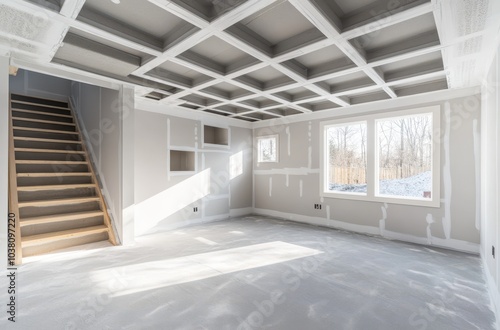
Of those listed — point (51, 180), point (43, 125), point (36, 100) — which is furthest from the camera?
point (36, 100)

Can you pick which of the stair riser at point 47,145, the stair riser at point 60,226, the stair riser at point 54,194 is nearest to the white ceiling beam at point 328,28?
the stair riser at point 60,226

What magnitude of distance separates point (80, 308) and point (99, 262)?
1123 millimetres

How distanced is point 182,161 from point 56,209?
99.4 inches

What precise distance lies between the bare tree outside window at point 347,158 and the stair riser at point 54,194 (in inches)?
186

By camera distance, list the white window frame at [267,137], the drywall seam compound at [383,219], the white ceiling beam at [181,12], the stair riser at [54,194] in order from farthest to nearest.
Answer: the white window frame at [267,137] < the drywall seam compound at [383,219] < the stair riser at [54,194] < the white ceiling beam at [181,12]

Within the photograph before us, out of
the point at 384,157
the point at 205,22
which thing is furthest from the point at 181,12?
the point at 384,157

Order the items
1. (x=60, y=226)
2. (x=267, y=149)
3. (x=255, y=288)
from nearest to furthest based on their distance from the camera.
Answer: (x=255, y=288) → (x=60, y=226) → (x=267, y=149)

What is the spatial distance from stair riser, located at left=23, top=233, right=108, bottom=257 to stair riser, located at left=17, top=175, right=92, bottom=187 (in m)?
1.18

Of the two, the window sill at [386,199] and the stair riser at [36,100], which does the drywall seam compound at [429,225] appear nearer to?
the window sill at [386,199]

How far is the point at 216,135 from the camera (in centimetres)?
649

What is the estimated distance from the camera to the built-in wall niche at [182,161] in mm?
5629

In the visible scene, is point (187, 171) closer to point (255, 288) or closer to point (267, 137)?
point (267, 137)

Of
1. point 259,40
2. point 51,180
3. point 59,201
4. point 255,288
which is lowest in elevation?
point 255,288

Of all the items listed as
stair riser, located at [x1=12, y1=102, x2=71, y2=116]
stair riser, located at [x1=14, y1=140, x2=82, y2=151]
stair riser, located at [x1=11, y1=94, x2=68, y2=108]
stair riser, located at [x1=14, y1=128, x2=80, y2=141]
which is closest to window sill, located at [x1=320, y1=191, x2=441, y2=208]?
stair riser, located at [x1=14, y1=140, x2=82, y2=151]
